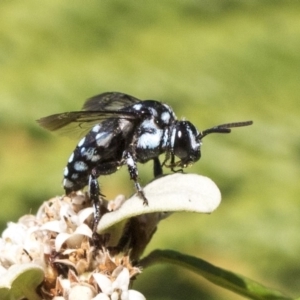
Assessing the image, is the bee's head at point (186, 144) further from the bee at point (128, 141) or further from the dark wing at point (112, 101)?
the dark wing at point (112, 101)

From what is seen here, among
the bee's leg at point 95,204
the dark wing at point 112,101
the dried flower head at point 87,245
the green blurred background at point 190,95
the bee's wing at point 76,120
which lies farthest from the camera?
the green blurred background at point 190,95

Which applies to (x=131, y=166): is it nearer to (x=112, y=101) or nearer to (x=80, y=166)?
(x=80, y=166)

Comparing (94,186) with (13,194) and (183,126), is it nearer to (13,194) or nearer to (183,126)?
(183,126)

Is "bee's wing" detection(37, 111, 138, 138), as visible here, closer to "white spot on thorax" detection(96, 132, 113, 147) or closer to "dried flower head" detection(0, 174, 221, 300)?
"white spot on thorax" detection(96, 132, 113, 147)

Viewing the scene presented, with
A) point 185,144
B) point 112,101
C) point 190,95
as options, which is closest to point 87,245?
point 185,144

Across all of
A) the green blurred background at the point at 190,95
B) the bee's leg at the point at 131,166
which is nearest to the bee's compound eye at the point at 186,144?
the bee's leg at the point at 131,166

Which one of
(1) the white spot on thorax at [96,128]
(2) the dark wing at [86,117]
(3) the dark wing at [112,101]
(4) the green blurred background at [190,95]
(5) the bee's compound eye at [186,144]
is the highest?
(4) the green blurred background at [190,95]
